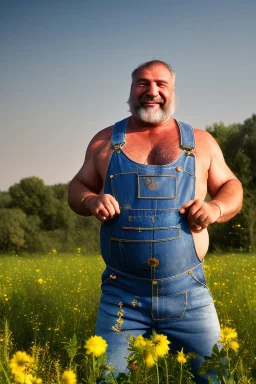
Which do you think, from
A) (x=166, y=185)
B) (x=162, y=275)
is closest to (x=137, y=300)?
(x=162, y=275)

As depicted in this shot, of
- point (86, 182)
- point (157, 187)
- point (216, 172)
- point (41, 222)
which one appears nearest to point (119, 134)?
point (86, 182)

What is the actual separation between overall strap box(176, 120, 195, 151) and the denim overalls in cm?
3

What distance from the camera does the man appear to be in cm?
267

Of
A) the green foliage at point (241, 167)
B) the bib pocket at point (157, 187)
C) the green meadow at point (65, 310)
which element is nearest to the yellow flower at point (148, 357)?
the bib pocket at point (157, 187)

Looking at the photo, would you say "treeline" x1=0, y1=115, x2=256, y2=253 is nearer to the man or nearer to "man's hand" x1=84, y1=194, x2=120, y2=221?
the man

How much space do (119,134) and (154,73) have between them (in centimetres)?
42

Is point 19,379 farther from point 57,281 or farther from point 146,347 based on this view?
point 57,281

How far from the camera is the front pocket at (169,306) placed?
107 inches

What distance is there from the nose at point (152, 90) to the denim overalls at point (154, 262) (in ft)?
1.31

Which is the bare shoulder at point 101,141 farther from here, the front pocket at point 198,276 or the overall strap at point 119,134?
the front pocket at point 198,276

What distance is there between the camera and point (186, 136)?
2.92 meters

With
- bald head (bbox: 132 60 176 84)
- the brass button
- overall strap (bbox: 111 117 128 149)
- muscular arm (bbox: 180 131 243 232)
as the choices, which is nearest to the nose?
bald head (bbox: 132 60 176 84)

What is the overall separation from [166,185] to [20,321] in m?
2.82

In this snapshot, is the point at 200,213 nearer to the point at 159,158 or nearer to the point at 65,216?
the point at 159,158
